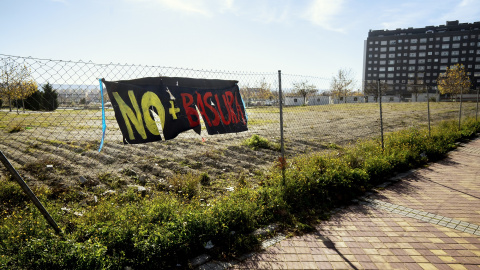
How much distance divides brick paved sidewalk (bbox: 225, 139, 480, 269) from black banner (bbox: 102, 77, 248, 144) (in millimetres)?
2362

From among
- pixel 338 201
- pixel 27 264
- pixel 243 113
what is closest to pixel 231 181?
pixel 243 113

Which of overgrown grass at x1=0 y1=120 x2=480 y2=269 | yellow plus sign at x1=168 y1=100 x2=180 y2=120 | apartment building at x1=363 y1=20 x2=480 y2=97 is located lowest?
overgrown grass at x1=0 y1=120 x2=480 y2=269

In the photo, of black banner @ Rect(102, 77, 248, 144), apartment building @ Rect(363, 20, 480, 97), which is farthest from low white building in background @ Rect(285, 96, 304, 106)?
apartment building @ Rect(363, 20, 480, 97)

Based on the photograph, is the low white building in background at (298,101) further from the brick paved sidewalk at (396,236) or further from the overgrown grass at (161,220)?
the brick paved sidewalk at (396,236)

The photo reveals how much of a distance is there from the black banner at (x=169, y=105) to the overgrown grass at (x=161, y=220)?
1.15 m

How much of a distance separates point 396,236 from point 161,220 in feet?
11.0

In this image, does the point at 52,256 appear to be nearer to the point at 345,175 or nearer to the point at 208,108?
the point at 208,108

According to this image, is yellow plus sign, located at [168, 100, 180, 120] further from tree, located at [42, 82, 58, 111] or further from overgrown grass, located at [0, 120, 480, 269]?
tree, located at [42, 82, 58, 111]

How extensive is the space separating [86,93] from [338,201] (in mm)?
4748

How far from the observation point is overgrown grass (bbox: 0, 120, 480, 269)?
287cm

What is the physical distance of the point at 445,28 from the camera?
3622 inches

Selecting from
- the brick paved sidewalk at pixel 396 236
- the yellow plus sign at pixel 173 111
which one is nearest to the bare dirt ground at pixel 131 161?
the yellow plus sign at pixel 173 111

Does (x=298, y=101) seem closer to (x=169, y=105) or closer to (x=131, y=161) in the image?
(x=131, y=161)

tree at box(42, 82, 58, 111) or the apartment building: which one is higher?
the apartment building
